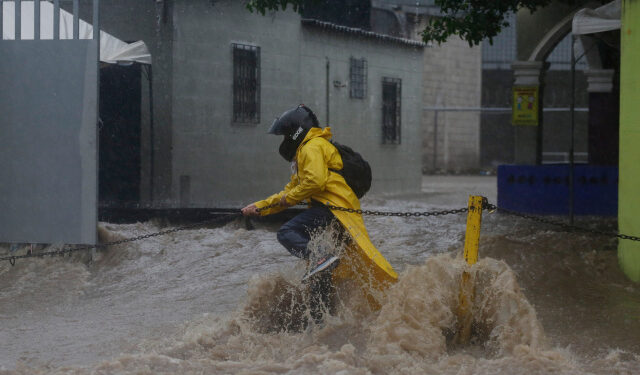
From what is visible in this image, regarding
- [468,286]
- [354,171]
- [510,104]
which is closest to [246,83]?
[354,171]

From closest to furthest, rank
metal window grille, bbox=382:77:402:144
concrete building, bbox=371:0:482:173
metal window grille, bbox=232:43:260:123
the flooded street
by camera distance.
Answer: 1. the flooded street
2. metal window grille, bbox=232:43:260:123
3. metal window grille, bbox=382:77:402:144
4. concrete building, bbox=371:0:482:173

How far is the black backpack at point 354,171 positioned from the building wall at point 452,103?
76.9ft

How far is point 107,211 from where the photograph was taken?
1352cm

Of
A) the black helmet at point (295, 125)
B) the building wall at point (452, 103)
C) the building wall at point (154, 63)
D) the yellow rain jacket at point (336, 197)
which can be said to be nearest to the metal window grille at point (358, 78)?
Answer: the building wall at point (154, 63)

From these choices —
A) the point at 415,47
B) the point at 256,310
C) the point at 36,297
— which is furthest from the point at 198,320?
the point at 415,47

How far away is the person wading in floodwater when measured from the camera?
6.31 metres

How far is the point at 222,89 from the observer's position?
1588 cm

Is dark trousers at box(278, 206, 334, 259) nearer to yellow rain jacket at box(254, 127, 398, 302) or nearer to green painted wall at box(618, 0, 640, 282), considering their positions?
yellow rain jacket at box(254, 127, 398, 302)

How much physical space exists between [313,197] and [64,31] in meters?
8.09

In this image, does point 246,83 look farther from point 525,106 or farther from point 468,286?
point 468,286

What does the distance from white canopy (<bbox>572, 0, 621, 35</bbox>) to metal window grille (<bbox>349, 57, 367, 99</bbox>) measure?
10.1m

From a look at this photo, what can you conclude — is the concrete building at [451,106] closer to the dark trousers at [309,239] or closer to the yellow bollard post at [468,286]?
the dark trousers at [309,239]

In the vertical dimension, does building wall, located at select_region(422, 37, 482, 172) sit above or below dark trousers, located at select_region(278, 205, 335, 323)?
above

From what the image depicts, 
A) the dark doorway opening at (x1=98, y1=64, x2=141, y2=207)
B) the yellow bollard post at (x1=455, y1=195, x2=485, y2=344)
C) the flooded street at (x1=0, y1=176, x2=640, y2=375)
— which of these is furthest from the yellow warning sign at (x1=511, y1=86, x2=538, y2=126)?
the yellow bollard post at (x1=455, y1=195, x2=485, y2=344)
